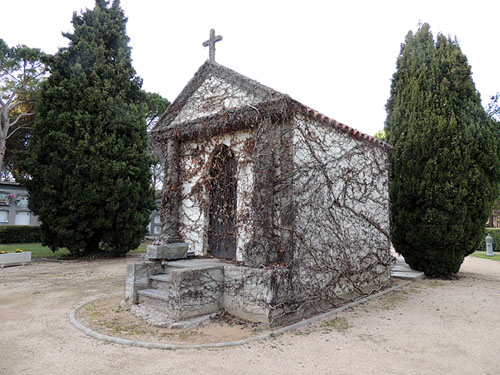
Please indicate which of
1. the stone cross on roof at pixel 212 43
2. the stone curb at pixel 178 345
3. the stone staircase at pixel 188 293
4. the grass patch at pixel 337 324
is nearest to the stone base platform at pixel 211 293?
the stone staircase at pixel 188 293

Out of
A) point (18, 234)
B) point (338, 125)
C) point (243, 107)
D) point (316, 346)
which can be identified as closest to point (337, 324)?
point (316, 346)

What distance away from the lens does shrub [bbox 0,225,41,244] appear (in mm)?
19578

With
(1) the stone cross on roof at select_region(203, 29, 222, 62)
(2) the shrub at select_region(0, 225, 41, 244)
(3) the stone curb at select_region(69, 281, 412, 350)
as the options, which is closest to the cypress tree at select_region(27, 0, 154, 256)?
(1) the stone cross on roof at select_region(203, 29, 222, 62)

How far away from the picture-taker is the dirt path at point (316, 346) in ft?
12.2

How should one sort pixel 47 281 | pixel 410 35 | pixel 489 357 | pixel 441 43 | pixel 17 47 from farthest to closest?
pixel 17 47 < pixel 410 35 < pixel 441 43 < pixel 47 281 < pixel 489 357

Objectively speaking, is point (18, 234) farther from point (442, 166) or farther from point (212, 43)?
point (442, 166)

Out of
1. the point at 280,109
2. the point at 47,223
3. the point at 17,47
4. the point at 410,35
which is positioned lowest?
the point at 47,223

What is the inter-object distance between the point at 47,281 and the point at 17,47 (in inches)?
663

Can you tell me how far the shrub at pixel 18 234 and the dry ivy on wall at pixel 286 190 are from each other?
17235 millimetres

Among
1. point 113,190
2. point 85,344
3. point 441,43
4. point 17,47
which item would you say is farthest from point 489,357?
point 17,47

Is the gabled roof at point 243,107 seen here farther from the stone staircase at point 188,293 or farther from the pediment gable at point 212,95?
the stone staircase at point 188,293

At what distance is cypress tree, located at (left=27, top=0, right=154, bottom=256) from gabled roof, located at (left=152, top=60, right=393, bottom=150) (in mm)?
6459

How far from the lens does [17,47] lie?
753 inches

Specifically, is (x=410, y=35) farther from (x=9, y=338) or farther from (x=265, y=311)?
(x=9, y=338)
